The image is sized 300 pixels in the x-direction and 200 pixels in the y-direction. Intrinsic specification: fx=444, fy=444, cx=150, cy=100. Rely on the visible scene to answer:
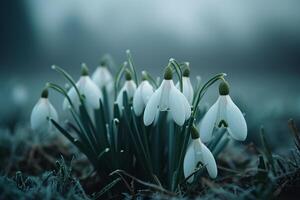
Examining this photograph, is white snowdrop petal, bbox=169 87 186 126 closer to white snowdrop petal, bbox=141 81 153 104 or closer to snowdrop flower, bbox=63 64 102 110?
white snowdrop petal, bbox=141 81 153 104

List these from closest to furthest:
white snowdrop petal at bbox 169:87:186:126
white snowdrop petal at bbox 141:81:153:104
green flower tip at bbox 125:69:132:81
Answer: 1. white snowdrop petal at bbox 169:87:186:126
2. white snowdrop petal at bbox 141:81:153:104
3. green flower tip at bbox 125:69:132:81

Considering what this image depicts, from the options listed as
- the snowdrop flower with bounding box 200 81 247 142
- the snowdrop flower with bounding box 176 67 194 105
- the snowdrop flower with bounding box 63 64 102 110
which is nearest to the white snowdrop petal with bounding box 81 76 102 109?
the snowdrop flower with bounding box 63 64 102 110

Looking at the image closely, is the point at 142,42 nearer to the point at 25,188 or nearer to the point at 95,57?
the point at 95,57

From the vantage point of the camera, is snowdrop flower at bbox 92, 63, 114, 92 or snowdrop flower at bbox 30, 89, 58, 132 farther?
snowdrop flower at bbox 92, 63, 114, 92

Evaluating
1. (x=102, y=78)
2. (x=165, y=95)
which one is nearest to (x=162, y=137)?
(x=165, y=95)

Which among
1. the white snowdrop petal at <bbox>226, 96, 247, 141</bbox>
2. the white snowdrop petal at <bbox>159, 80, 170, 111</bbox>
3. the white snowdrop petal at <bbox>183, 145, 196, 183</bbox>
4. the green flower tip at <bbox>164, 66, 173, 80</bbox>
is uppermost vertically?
the green flower tip at <bbox>164, 66, 173, 80</bbox>

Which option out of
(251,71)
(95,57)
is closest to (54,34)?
(95,57)
